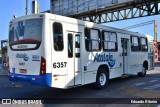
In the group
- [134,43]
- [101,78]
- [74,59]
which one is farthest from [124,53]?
[74,59]

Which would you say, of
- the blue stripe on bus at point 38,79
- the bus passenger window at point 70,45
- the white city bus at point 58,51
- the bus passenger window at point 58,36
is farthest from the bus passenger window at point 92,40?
the blue stripe on bus at point 38,79

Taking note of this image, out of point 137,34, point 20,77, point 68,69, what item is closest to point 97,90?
point 68,69

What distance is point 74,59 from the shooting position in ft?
32.3

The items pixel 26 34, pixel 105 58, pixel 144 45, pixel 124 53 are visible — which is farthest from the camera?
pixel 144 45

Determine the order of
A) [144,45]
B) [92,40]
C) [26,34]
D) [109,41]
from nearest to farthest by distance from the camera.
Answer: [26,34] < [92,40] < [109,41] < [144,45]

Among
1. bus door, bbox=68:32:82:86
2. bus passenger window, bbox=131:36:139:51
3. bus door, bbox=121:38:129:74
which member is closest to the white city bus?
bus door, bbox=68:32:82:86

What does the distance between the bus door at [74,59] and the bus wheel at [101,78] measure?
1.55 meters

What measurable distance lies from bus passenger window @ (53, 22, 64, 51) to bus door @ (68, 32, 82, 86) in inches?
19.4

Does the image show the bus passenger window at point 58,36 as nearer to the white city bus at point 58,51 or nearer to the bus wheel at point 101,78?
the white city bus at point 58,51

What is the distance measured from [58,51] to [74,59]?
101 centimetres

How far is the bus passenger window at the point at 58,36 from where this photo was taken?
9.02 m

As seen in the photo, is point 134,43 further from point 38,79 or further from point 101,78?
point 38,79

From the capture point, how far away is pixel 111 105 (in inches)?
336

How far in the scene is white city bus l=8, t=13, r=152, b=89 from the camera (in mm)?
8773
